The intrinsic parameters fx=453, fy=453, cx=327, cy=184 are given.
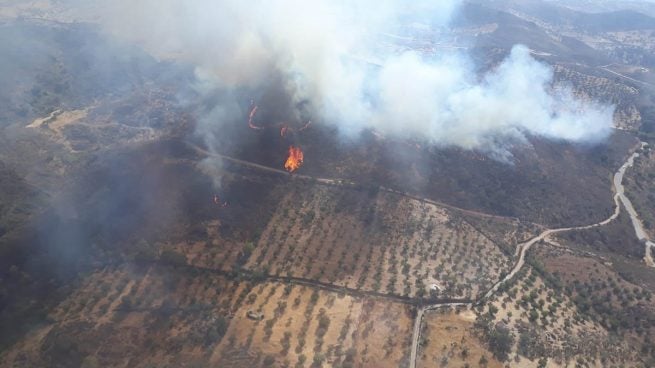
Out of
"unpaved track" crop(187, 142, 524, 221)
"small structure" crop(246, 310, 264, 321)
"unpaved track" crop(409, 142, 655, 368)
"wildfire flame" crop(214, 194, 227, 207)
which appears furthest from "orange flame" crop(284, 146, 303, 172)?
"unpaved track" crop(409, 142, 655, 368)

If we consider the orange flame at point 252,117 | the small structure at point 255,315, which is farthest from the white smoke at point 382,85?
the small structure at point 255,315

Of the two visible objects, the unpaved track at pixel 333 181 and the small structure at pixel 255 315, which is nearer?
the small structure at pixel 255 315

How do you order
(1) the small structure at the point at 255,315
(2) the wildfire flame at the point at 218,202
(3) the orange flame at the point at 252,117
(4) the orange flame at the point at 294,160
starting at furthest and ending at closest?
(3) the orange flame at the point at 252,117, (4) the orange flame at the point at 294,160, (2) the wildfire flame at the point at 218,202, (1) the small structure at the point at 255,315

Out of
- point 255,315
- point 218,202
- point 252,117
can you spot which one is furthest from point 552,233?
point 252,117

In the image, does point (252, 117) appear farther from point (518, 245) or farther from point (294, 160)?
point (518, 245)

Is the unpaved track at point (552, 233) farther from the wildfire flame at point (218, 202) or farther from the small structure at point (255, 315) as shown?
the wildfire flame at point (218, 202)
